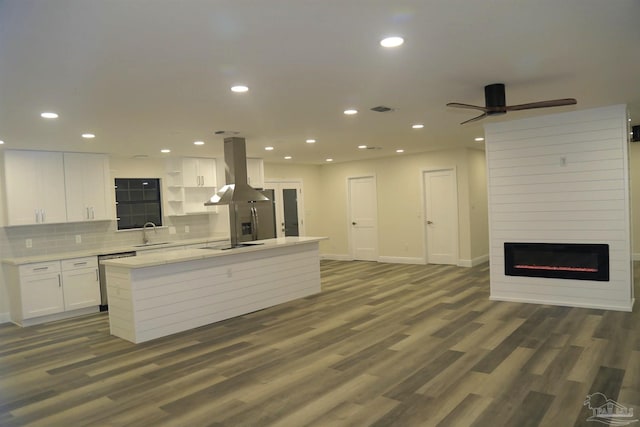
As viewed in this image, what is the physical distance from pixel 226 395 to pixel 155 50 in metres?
2.62

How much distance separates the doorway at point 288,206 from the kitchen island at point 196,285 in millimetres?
3498

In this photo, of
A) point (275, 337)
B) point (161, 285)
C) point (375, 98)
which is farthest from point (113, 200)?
point (375, 98)

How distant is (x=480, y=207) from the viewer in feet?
31.1

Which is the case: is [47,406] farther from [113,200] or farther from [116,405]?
[113,200]

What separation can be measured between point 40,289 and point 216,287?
2.62 metres

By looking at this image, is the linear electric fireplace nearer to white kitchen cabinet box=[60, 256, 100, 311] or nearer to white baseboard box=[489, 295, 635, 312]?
white baseboard box=[489, 295, 635, 312]

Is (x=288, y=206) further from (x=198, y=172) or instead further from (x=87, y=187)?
(x=87, y=187)

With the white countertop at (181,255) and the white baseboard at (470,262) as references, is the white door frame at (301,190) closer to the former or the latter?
the white countertop at (181,255)

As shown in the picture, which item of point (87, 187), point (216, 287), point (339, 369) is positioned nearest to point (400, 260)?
point (216, 287)

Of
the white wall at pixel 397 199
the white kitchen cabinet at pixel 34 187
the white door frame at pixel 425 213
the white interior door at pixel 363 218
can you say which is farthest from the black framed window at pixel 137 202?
the white door frame at pixel 425 213

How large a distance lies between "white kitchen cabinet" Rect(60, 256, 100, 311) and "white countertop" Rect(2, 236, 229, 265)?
0.11m

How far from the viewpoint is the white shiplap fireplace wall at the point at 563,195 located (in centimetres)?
525

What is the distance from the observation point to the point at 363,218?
35.1 feet

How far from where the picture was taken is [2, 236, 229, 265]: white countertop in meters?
6.14
